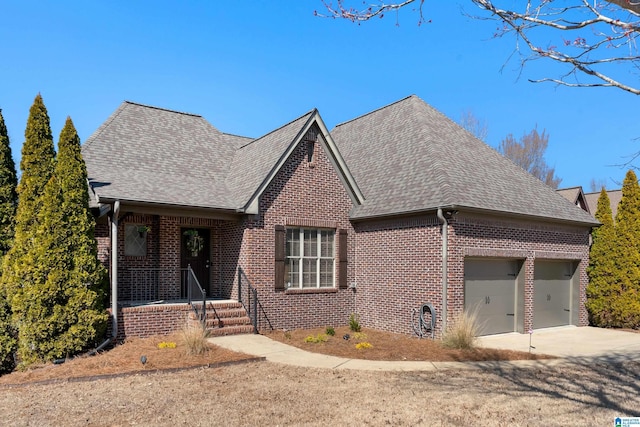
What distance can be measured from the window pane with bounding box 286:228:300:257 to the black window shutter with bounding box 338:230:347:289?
1349 mm

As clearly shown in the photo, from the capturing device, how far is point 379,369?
28.4 ft

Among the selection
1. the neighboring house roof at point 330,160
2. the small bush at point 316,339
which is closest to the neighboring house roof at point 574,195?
the neighboring house roof at point 330,160

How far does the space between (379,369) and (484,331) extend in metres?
5.33

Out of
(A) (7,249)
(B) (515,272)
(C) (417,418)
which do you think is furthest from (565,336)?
(A) (7,249)

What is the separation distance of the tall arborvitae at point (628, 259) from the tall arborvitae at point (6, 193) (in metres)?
16.7

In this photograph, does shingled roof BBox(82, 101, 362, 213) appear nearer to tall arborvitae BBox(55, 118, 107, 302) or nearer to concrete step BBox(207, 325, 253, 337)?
tall arborvitae BBox(55, 118, 107, 302)

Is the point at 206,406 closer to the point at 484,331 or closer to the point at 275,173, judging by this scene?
the point at 275,173

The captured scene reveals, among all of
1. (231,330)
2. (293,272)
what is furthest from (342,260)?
(231,330)

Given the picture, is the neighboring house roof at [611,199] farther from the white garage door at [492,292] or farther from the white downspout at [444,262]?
the white downspout at [444,262]

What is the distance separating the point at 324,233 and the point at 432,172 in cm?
363

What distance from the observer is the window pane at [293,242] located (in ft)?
44.2

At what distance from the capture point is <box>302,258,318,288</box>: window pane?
1360cm

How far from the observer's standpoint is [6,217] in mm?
10211

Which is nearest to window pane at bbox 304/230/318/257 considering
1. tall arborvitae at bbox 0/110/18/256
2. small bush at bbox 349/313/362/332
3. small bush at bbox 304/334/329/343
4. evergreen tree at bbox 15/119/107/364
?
small bush at bbox 349/313/362/332
